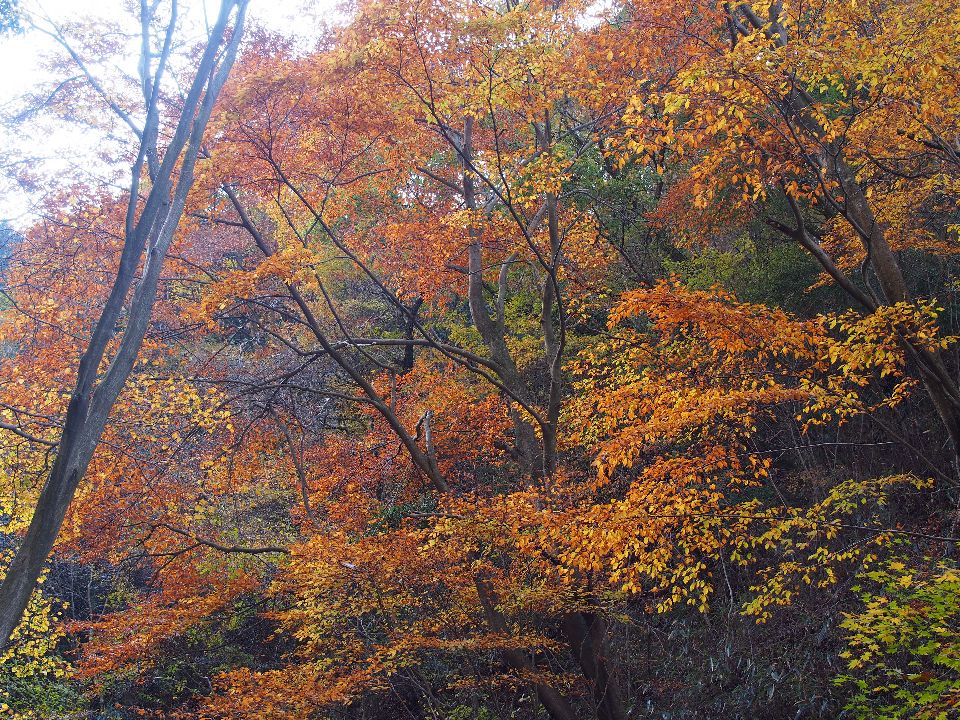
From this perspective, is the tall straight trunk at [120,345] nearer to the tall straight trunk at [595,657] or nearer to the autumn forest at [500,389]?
the autumn forest at [500,389]

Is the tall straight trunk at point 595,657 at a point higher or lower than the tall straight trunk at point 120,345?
lower

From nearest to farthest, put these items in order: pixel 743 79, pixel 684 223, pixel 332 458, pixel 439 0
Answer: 1. pixel 743 79
2. pixel 439 0
3. pixel 332 458
4. pixel 684 223

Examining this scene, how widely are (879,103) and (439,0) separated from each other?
479 centimetres

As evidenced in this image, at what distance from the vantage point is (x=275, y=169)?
9.14m

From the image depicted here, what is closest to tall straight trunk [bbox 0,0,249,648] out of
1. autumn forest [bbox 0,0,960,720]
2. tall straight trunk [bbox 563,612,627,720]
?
autumn forest [bbox 0,0,960,720]

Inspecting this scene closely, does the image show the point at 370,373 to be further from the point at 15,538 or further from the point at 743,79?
the point at 743,79

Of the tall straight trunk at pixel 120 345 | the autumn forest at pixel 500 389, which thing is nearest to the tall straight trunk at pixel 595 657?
the autumn forest at pixel 500 389

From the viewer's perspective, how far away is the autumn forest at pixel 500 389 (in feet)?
22.1

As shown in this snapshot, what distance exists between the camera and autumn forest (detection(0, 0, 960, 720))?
675cm

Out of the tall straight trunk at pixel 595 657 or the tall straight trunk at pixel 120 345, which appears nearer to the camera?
the tall straight trunk at pixel 120 345

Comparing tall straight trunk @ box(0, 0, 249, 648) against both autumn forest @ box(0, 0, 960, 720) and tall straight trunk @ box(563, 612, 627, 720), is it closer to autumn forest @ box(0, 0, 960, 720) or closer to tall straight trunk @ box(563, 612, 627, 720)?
autumn forest @ box(0, 0, 960, 720)

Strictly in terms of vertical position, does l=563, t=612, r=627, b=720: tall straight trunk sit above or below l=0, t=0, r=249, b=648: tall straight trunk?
below

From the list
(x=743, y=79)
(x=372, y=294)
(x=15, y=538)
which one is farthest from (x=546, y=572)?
(x=372, y=294)

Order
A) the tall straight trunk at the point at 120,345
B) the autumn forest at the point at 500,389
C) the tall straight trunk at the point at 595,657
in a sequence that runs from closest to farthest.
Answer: the tall straight trunk at the point at 120,345 → the autumn forest at the point at 500,389 → the tall straight trunk at the point at 595,657
